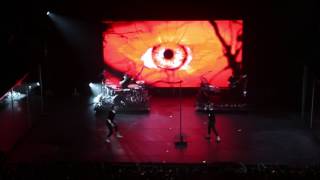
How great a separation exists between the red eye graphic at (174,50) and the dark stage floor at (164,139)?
223 centimetres

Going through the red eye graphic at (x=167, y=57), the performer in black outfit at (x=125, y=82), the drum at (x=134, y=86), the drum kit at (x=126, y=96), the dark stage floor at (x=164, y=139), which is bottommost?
the dark stage floor at (x=164, y=139)

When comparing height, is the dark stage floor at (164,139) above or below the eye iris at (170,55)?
below

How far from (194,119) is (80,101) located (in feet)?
15.2

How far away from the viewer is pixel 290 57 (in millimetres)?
20344

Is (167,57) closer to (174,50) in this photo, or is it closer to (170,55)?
(170,55)

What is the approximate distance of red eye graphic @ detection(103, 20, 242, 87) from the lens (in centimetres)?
2081

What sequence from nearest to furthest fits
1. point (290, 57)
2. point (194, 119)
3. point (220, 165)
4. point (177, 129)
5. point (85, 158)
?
1. point (220, 165)
2. point (85, 158)
3. point (177, 129)
4. point (194, 119)
5. point (290, 57)

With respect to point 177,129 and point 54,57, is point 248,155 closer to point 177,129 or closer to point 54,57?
point 177,129

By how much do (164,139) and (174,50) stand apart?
597 cm

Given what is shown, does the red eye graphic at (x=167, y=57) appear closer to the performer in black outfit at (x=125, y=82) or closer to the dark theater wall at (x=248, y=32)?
the dark theater wall at (x=248, y=32)

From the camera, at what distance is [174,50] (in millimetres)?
21078

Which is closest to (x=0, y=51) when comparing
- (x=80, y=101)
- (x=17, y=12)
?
(x=17, y=12)

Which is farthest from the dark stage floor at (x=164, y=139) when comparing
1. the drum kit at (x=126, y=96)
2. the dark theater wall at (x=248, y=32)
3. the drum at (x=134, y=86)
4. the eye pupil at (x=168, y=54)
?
the eye pupil at (x=168, y=54)

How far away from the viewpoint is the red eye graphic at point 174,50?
20.8 m
